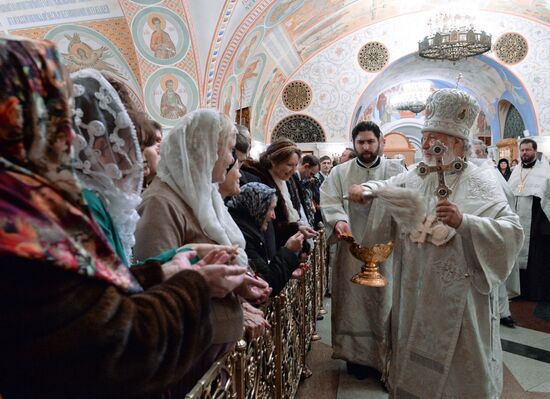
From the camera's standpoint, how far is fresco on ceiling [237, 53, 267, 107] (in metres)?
12.8

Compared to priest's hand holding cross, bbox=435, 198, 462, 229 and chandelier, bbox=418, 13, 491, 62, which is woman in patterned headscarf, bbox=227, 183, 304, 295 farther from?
chandelier, bbox=418, 13, 491, 62

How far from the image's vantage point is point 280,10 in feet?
38.1

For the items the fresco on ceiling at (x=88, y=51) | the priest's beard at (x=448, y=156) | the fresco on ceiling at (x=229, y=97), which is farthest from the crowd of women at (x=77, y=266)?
the fresco on ceiling at (x=229, y=97)

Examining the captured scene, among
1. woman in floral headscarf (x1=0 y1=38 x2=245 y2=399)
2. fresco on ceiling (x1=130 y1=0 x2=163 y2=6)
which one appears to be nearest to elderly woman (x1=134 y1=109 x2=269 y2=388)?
woman in floral headscarf (x1=0 y1=38 x2=245 y2=399)

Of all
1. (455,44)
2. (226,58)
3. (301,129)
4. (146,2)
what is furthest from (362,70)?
(146,2)

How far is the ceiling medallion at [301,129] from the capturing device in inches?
643

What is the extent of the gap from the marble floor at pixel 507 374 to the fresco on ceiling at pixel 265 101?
11.5 metres

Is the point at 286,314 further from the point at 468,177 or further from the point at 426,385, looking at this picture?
the point at 468,177

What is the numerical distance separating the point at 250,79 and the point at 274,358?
39.5 ft

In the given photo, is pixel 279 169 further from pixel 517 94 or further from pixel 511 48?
pixel 517 94

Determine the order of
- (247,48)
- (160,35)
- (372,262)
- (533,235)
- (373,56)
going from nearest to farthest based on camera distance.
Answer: (372,262), (533,235), (160,35), (247,48), (373,56)

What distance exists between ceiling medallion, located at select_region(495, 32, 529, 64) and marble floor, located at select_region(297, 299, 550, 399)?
13.8 metres

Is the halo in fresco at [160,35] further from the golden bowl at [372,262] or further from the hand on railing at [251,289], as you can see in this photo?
the hand on railing at [251,289]

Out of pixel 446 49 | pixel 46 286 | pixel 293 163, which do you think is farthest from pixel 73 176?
pixel 446 49
